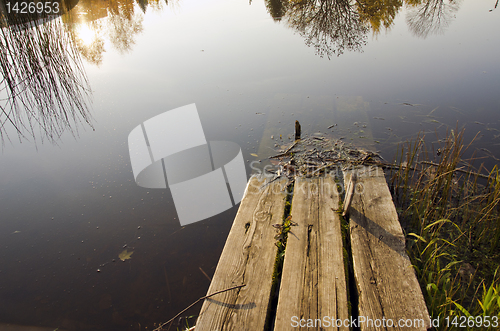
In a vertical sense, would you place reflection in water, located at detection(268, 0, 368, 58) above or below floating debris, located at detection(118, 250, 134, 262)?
above

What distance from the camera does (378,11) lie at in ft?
24.0

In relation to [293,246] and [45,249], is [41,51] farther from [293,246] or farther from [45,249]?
[293,246]

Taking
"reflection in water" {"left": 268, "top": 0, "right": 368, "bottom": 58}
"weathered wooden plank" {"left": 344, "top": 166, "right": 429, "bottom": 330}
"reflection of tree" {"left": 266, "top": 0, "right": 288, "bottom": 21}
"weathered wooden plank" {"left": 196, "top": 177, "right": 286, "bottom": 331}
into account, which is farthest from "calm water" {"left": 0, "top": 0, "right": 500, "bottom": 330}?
"weathered wooden plank" {"left": 344, "top": 166, "right": 429, "bottom": 330}

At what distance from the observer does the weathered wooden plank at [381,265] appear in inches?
56.9

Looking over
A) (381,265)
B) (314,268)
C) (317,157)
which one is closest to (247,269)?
(314,268)

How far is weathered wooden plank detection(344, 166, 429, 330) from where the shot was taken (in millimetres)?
1445

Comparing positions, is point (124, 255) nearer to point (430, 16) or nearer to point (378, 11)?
point (378, 11)

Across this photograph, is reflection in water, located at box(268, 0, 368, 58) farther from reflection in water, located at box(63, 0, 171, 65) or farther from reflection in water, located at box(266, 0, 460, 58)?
reflection in water, located at box(63, 0, 171, 65)

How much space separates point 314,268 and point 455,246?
3.42 feet

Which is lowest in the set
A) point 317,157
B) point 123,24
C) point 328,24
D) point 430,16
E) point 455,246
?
point 455,246

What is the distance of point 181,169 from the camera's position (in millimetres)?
3195

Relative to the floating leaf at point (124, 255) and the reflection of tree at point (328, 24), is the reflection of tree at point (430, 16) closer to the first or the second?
the reflection of tree at point (328, 24)

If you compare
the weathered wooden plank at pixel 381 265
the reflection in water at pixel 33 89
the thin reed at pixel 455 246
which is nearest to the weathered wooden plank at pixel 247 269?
the weathered wooden plank at pixel 381 265

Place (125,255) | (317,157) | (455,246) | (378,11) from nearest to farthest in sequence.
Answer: (455,246) → (125,255) → (317,157) → (378,11)
